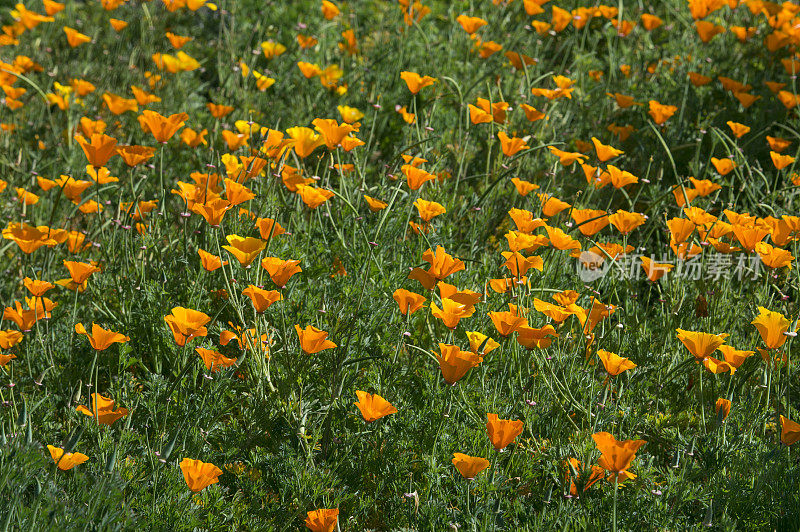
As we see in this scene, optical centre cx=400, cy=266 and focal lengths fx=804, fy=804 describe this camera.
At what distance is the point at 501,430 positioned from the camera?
1902mm

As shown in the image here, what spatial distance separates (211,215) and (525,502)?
117cm

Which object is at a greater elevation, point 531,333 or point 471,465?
point 531,333

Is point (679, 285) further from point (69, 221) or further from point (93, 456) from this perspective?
point (69, 221)

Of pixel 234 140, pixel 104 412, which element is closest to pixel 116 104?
pixel 234 140

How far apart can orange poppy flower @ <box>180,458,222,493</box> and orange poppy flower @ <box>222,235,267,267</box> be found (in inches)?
21.8

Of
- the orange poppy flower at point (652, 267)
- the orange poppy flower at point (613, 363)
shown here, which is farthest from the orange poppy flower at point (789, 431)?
the orange poppy flower at point (652, 267)

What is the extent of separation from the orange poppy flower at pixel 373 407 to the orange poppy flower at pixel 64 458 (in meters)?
0.67

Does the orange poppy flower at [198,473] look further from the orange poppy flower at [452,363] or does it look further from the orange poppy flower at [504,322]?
the orange poppy flower at [504,322]

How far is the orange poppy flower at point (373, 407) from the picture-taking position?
1.95 metres

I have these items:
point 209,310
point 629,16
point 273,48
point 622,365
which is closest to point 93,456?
point 209,310

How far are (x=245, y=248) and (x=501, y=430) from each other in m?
0.86

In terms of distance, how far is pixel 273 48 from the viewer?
414cm

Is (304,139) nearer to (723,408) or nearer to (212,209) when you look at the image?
(212,209)

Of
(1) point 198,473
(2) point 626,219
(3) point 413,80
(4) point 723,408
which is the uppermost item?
(3) point 413,80
